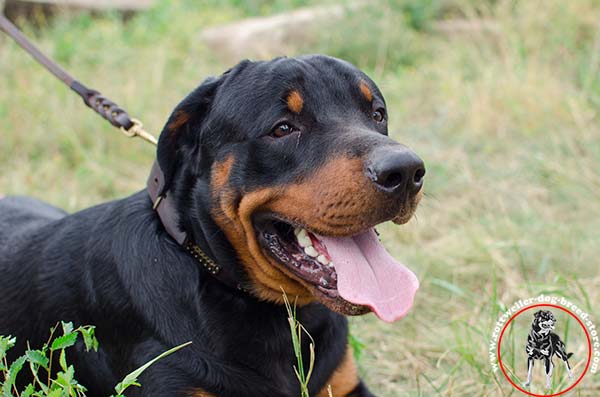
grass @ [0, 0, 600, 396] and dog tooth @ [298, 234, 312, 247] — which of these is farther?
grass @ [0, 0, 600, 396]

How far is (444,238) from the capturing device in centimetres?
479

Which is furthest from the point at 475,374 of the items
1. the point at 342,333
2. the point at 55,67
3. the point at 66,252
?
the point at 55,67

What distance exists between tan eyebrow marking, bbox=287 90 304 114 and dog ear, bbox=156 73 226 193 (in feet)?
1.04

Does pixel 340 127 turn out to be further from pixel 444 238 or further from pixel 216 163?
pixel 444 238

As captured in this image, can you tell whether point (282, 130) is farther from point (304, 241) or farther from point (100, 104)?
point (100, 104)

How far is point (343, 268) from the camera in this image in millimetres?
2676

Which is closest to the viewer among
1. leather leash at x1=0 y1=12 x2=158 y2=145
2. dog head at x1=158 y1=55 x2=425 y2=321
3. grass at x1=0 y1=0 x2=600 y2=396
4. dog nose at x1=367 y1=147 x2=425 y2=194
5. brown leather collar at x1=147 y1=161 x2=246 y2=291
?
dog nose at x1=367 y1=147 x2=425 y2=194

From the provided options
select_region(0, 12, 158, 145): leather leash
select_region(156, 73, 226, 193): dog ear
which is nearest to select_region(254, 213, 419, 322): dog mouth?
select_region(156, 73, 226, 193): dog ear

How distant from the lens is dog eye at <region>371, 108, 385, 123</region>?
3012 millimetres

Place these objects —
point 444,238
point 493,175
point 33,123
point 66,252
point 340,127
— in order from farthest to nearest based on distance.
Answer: point 33,123
point 493,175
point 444,238
point 66,252
point 340,127

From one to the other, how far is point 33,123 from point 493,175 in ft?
12.0

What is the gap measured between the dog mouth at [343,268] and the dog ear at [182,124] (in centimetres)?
41

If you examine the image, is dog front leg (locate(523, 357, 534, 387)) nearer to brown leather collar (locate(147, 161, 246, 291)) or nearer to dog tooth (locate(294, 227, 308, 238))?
dog tooth (locate(294, 227, 308, 238))

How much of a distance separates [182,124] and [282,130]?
15.7 inches
